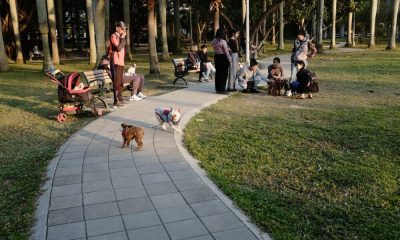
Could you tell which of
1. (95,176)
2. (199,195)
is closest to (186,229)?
(199,195)

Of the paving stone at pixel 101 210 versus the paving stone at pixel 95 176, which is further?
the paving stone at pixel 95 176

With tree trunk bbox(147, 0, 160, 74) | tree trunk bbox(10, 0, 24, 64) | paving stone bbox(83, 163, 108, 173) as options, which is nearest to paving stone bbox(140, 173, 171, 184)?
paving stone bbox(83, 163, 108, 173)

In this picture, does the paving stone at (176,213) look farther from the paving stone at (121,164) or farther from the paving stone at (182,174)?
the paving stone at (121,164)

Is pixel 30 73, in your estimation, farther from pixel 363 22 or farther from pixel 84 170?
pixel 363 22

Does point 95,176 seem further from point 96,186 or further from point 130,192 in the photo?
point 130,192

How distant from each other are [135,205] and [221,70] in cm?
767

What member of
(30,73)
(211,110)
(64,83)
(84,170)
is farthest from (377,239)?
(30,73)

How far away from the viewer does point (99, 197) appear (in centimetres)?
486

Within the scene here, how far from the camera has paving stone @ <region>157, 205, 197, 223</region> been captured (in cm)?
424

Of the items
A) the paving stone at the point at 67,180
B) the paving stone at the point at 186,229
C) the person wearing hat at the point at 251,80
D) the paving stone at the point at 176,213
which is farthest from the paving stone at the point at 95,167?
the person wearing hat at the point at 251,80

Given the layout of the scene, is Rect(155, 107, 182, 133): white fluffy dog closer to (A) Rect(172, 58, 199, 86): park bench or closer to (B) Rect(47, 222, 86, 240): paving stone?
(B) Rect(47, 222, 86, 240): paving stone

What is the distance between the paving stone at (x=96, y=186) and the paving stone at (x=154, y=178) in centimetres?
45

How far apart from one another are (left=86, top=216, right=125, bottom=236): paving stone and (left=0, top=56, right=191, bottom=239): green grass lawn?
641 mm

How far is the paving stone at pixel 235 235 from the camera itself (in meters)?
3.85
